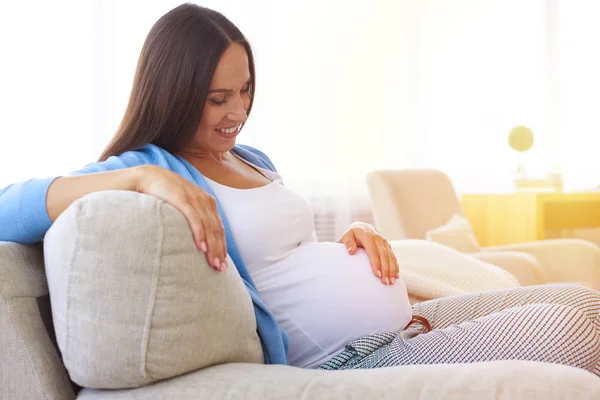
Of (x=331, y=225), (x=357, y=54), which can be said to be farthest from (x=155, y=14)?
(x=331, y=225)

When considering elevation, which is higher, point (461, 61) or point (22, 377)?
point (461, 61)

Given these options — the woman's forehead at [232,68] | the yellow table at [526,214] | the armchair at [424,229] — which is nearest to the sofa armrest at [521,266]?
the armchair at [424,229]

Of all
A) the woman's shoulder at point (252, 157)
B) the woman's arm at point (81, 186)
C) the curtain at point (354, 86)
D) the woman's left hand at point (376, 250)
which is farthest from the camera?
the curtain at point (354, 86)

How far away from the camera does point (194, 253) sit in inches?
33.3

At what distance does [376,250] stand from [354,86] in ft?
9.41

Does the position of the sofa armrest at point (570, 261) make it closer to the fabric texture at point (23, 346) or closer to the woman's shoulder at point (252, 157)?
the woman's shoulder at point (252, 157)

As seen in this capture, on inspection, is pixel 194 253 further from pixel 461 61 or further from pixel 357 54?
pixel 461 61

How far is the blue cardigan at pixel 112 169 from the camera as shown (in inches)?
36.3

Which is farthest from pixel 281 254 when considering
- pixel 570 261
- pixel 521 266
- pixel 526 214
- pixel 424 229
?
pixel 526 214

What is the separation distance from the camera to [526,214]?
3295 millimetres

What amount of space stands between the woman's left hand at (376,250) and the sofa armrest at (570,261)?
1.53 m

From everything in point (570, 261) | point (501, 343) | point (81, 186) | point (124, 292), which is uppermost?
point (81, 186)

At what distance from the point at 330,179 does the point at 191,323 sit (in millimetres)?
3229

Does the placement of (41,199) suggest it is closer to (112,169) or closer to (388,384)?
A: (112,169)
